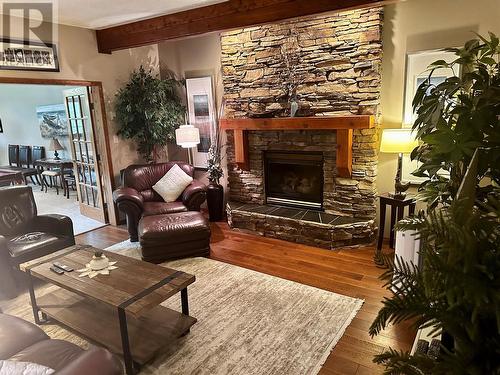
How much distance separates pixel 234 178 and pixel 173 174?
3.10ft

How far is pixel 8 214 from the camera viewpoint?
359 centimetres

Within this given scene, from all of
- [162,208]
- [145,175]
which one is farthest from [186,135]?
[162,208]

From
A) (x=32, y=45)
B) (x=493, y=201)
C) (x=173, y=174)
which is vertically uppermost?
(x=32, y=45)

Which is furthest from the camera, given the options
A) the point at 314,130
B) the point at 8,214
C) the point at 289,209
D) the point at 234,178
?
the point at 234,178

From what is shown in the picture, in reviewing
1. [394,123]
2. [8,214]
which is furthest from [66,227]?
[394,123]

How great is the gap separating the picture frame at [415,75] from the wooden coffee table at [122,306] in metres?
2.75

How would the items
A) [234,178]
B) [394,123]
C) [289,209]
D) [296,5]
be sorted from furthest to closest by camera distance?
[234,178] < [289,209] < [394,123] < [296,5]

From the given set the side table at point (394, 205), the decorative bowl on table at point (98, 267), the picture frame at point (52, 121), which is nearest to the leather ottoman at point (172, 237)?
the decorative bowl on table at point (98, 267)

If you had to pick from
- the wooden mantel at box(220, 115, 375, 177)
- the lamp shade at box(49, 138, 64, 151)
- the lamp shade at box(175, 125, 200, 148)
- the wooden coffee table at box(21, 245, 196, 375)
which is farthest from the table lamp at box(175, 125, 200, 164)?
the lamp shade at box(49, 138, 64, 151)

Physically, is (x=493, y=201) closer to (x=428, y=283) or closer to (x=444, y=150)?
(x=428, y=283)

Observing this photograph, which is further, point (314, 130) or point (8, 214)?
point (314, 130)

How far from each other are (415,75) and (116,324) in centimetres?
381

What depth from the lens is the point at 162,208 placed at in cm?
436

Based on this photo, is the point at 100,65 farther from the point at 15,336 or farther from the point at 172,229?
the point at 15,336
